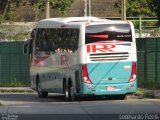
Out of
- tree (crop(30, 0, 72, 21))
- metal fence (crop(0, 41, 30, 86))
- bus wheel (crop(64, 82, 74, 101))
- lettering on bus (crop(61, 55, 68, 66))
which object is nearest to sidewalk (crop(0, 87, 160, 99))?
metal fence (crop(0, 41, 30, 86))

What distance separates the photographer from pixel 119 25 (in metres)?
27.0

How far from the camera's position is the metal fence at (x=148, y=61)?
35875 mm

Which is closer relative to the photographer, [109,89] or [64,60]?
[109,89]

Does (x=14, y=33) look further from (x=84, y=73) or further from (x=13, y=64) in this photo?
(x=84, y=73)

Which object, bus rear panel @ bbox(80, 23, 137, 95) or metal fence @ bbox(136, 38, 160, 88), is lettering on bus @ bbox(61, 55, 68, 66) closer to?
bus rear panel @ bbox(80, 23, 137, 95)

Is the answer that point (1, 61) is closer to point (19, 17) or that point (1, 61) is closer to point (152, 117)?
point (152, 117)

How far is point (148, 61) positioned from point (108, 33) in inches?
399

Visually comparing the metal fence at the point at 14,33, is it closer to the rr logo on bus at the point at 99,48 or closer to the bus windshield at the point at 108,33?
the bus windshield at the point at 108,33

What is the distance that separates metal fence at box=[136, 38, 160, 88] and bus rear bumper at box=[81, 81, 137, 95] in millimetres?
8406

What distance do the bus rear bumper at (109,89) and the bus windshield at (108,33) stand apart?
1.82 meters

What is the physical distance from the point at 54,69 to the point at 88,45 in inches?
139

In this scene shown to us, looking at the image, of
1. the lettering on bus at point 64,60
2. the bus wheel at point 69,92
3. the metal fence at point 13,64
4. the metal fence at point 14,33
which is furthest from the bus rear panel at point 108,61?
the metal fence at point 14,33

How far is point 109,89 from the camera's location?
26688 mm

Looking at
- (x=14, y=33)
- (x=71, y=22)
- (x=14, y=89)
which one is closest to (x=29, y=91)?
(x=14, y=89)
